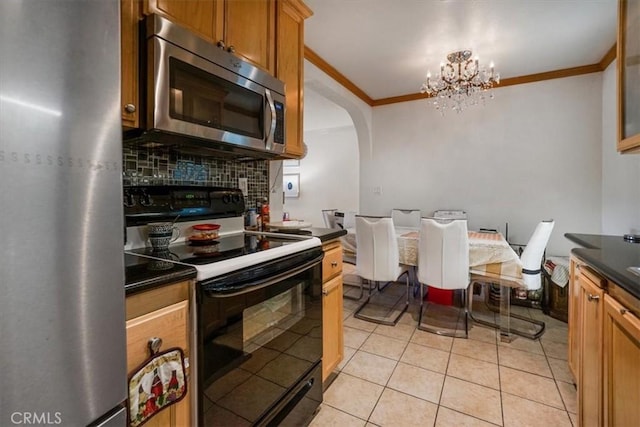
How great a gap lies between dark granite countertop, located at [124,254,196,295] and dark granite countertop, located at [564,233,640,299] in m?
1.28

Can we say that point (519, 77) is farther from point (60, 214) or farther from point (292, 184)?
point (292, 184)

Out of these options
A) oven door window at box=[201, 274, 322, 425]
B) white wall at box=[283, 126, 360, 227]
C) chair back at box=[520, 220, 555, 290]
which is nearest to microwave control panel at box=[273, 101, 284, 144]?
oven door window at box=[201, 274, 322, 425]

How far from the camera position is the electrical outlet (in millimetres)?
1867

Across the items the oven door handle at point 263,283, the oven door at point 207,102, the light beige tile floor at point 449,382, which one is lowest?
the light beige tile floor at point 449,382

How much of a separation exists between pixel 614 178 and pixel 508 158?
97 cm

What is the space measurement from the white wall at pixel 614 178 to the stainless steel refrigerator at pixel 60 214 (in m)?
3.37

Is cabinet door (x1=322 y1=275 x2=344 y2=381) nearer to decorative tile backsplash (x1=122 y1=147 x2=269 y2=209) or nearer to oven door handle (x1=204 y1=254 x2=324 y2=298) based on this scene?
oven door handle (x1=204 y1=254 x2=324 y2=298)

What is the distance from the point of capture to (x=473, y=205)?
3.73m

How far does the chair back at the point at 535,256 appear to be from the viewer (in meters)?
2.38

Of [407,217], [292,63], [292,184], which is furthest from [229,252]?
[292,184]

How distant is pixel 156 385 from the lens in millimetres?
803

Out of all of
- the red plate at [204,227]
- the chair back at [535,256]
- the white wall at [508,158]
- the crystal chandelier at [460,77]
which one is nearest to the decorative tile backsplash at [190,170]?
the red plate at [204,227]

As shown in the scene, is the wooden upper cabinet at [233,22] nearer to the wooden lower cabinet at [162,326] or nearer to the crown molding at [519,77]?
the wooden lower cabinet at [162,326]

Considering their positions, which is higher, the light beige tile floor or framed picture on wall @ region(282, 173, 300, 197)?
framed picture on wall @ region(282, 173, 300, 197)
